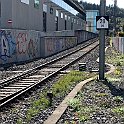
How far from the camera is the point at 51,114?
27.4ft

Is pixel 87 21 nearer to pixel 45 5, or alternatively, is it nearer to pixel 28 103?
pixel 45 5

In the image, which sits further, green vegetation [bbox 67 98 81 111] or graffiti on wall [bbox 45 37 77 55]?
graffiti on wall [bbox 45 37 77 55]

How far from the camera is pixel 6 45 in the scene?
27.2 m

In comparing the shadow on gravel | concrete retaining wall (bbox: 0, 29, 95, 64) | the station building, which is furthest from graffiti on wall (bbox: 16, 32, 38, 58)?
the shadow on gravel

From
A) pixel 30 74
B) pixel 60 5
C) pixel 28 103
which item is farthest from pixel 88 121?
pixel 60 5

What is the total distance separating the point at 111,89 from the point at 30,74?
7.13m

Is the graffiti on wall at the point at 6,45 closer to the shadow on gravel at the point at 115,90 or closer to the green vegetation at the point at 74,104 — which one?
the shadow on gravel at the point at 115,90

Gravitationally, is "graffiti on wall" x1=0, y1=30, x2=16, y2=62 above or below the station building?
below

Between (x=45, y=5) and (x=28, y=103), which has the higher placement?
(x=45, y=5)

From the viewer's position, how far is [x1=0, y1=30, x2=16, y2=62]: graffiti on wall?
26.4 meters

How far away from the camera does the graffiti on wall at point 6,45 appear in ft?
86.6

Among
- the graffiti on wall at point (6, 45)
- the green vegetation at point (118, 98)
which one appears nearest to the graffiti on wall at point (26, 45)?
the graffiti on wall at point (6, 45)

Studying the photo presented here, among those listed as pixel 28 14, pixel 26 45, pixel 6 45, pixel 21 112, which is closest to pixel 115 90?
pixel 21 112

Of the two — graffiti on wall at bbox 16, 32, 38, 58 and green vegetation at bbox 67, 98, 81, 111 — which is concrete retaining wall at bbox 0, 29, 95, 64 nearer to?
graffiti on wall at bbox 16, 32, 38, 58
